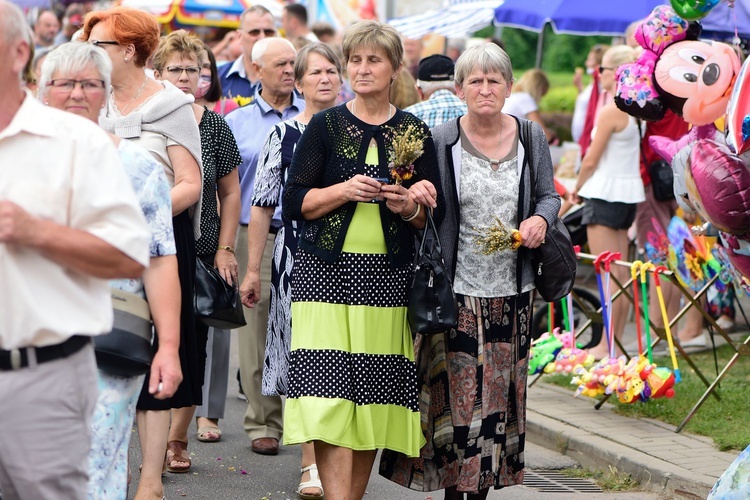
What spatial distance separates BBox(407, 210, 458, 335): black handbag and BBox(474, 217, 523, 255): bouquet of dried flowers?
0.25 m

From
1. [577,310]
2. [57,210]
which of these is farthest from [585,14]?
[57,210]

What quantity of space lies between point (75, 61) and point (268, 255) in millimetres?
3065

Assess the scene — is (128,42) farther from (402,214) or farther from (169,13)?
(169,13)

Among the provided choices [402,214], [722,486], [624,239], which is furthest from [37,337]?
[624,239]

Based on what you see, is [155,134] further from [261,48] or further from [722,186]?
[722,186]

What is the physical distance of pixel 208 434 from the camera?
6.80 meters

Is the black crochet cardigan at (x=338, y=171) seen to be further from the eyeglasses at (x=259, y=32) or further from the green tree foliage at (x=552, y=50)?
the green tree foliage at (x=552, y=50)

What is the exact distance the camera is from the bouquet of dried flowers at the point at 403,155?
16.4 ft

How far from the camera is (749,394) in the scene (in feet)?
25.0

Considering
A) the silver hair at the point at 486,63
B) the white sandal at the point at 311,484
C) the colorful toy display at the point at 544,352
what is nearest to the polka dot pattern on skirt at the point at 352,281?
the silver hair at the point at 486,63

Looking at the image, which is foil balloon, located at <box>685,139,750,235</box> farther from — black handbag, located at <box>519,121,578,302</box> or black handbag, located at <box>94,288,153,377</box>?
black handbag, located at <box>94,288,153,377</box>

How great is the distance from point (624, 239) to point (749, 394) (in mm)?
1748

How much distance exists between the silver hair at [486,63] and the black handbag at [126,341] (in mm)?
2143

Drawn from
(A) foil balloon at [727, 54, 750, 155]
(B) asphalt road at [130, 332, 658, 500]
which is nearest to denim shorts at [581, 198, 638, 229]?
(B) asphalt road at [130, 332, 658, 500]
